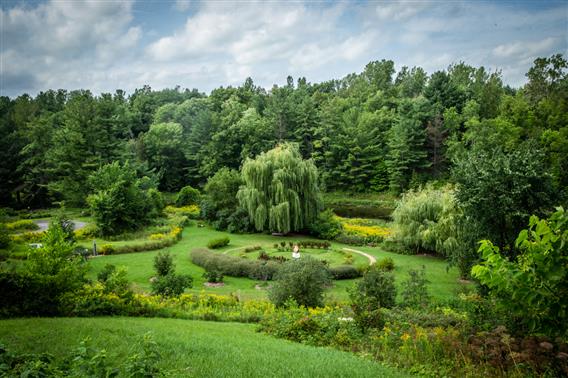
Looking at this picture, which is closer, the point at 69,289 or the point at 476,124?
the point at 69,289

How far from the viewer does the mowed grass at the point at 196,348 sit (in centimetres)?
738

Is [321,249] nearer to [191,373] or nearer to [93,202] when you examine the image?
[93,202]

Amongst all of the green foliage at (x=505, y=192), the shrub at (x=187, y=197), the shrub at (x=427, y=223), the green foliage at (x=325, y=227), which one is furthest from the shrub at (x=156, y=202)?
the green foliage at (x=505, y=192)

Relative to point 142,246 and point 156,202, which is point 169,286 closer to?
point 142,246

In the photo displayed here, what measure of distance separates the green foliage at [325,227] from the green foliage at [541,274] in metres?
27.5

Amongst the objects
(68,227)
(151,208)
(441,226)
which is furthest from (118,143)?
(441,226)

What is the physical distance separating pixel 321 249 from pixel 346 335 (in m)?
18.7

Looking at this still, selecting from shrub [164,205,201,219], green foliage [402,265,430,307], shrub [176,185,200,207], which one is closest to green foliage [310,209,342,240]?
shrub [164,205,201,219]

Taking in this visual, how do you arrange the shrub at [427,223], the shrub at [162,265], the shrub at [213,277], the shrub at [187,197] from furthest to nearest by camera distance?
the shrub at [187,197] < the shrub at [427,223] < the shrub at [213,277] < the shrub at [162,265]

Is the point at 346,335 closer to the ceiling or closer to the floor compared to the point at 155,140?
closer to the floor

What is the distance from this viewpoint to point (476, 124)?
4809 centimetres

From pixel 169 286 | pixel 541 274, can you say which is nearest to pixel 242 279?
pixel 169 286

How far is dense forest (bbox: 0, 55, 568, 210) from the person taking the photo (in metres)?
45.9

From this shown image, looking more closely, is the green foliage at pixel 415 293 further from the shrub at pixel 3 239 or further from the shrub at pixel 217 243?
the shrub at pixel 3 239
